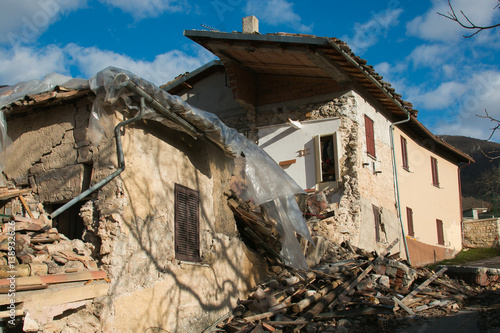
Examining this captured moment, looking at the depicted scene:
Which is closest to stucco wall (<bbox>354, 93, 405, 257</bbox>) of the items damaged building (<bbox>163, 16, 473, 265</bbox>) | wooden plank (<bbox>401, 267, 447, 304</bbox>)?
damaged building (<bbox>163, 16, 473, 265</bbox>)

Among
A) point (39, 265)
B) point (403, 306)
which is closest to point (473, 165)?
point (403, 306)

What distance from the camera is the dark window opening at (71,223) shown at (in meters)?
6.75

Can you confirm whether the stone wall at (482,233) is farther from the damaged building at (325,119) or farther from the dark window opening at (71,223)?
the dark window opening at (71,223)

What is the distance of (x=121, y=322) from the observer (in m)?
5.96

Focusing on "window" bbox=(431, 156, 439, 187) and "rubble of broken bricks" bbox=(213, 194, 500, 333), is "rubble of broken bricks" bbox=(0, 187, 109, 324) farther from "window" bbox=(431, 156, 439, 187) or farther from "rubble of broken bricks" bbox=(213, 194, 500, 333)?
"window" bbox=(431, 156, 439, 187)

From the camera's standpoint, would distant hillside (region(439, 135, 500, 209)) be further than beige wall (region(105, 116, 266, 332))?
Yes

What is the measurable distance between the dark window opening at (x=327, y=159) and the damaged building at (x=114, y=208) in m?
5.39

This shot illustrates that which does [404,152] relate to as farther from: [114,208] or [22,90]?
[22,90]

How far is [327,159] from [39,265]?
938cm

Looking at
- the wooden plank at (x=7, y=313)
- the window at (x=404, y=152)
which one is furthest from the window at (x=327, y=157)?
the wooden plank at (x=7, y=313)

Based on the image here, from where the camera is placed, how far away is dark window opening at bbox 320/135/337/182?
A: 13344mm

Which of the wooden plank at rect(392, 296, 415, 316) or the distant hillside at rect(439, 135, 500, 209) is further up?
the distant hillside at rect(439, 135, 500, 209)

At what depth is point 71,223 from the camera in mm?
6824

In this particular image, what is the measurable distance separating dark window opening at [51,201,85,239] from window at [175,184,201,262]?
4.47 ft
